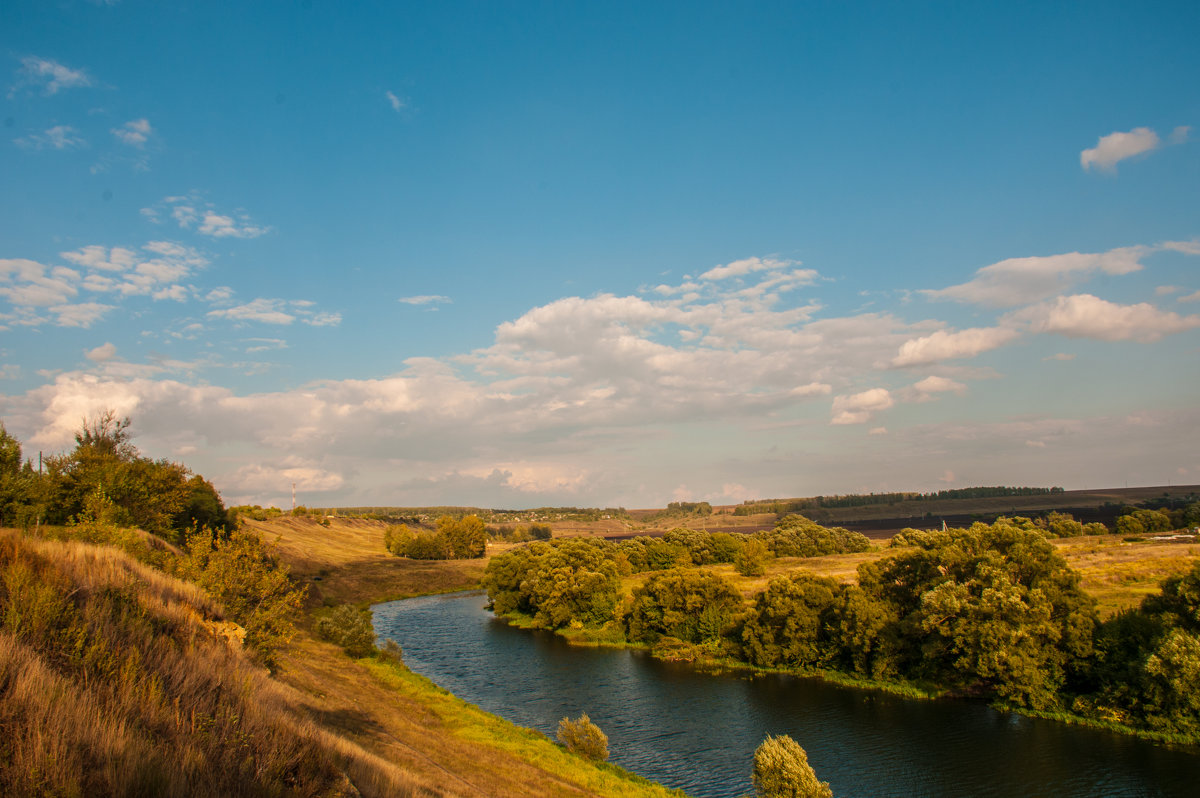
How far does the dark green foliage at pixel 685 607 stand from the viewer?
202 feet

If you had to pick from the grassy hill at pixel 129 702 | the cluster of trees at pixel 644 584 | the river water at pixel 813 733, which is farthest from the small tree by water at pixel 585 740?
the cluster of trees at pixel 644 584

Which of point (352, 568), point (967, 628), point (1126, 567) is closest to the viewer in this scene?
point (967, 628)

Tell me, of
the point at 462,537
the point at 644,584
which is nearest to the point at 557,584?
the point at 644,584

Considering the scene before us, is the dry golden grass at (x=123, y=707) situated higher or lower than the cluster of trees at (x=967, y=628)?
higher

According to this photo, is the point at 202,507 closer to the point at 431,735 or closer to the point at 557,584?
the point at 557,584

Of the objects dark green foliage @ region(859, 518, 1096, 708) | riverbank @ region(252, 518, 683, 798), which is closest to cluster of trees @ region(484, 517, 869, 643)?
dark green foliage @ region(859, 518, 1096, 708)

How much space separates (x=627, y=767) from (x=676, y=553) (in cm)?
7861

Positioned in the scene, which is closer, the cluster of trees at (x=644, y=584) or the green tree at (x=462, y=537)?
the cluster of trees at (x=644, y=584)

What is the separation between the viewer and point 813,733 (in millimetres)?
38375

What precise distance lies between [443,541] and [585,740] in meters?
125

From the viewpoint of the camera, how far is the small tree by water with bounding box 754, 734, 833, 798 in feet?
78.5

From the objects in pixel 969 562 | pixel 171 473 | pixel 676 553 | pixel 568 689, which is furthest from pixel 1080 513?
pixel 171 473

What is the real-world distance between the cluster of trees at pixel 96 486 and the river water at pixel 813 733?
28.2m

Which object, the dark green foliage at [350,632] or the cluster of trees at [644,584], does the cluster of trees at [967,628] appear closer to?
the cluster of trees at [644,584]
